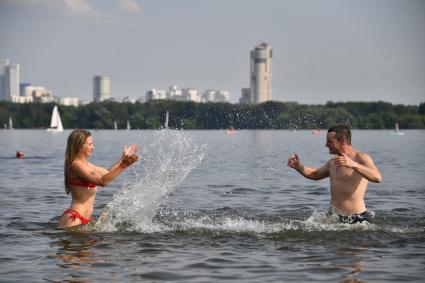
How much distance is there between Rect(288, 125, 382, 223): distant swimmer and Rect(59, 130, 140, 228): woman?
365 cm

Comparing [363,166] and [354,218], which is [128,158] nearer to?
[363,166]

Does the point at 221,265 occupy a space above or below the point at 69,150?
below

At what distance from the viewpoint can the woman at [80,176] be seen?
12.7 meters

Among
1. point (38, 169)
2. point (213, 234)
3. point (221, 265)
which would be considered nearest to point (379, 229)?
point (213, 234)

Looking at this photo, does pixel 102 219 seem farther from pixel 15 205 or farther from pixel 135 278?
pixel 15 205

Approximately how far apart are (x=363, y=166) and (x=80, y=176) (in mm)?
4999

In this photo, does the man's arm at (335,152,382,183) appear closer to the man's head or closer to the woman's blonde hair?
the man's head

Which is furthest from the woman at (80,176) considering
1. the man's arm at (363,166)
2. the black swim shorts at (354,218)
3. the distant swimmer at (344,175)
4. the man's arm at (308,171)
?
the black swim shorts at (354,218)

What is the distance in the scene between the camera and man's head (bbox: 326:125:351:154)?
12.9 metres

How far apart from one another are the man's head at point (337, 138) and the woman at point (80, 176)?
4.01 meters

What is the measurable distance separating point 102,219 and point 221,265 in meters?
3.93

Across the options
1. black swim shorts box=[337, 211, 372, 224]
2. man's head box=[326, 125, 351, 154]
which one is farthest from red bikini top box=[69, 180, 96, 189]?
black swim shorts box=[337, 211, 372, 224]

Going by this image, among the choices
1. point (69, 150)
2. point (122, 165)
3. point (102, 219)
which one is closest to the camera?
point (122, 165)

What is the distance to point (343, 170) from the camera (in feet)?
44.5
